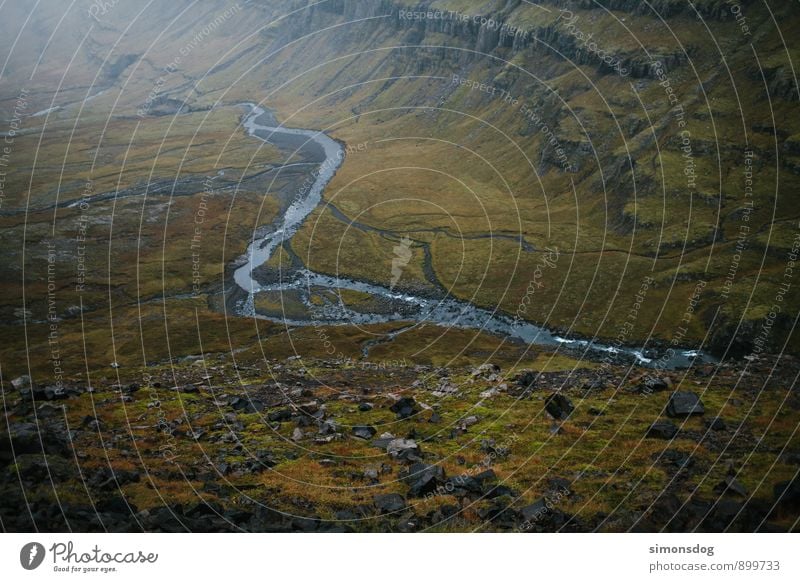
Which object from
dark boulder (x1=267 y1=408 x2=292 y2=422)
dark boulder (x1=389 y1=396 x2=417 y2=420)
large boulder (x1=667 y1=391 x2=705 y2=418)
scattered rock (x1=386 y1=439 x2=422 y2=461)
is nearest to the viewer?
scattered rock (x1=386 y1=439 x2=422 y2=461)

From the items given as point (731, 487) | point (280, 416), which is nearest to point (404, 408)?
point (280, 416)

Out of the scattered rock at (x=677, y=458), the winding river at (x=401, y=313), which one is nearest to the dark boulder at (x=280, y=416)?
the scattered rock at (x=677, y=458)

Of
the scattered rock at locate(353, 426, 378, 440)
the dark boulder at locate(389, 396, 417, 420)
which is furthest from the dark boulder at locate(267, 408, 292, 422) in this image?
the dark boulder at locate(389, 396, 417, 420)

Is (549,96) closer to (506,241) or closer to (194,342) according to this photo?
(506,241)

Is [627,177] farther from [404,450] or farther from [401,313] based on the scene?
[404,450]

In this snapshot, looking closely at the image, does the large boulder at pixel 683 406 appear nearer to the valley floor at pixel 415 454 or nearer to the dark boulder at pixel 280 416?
the valley floor at pixel 415 454

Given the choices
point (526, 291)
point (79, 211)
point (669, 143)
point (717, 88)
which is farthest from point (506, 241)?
point (79, 211)

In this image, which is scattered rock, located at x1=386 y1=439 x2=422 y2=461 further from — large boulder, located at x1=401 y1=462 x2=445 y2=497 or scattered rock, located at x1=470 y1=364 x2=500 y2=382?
scattered rock, located at x1=470 y1=364 x2=500 y2=382

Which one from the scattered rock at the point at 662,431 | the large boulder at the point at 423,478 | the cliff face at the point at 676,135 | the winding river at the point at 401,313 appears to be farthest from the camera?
the cliff face at the point at 676,135

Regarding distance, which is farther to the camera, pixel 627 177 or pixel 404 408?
pixel 627 177

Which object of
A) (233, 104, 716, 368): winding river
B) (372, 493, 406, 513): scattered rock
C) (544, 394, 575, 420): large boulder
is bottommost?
(233, 104, 716, 368): winding river
